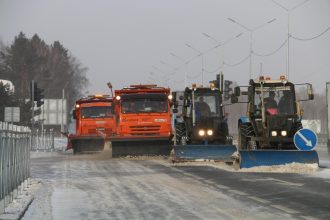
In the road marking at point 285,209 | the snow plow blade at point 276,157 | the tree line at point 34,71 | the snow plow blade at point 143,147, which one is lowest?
the road marking at point 285,209

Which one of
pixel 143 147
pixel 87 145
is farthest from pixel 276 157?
pixel 87 145

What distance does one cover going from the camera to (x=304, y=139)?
21156 mm

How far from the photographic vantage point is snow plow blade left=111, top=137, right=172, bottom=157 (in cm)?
2902

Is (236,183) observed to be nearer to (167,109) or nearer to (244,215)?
(244,215)

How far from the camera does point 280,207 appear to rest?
477 inches

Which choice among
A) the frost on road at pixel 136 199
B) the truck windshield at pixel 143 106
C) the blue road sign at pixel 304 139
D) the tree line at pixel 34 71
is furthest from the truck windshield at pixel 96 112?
the tree line at pixel 34 71

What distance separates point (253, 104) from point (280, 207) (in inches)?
446

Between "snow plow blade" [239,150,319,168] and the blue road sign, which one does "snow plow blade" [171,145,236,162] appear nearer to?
"snow plow blade" [239,150,319,168]

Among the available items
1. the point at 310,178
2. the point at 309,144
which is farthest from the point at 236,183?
the point at 309,144

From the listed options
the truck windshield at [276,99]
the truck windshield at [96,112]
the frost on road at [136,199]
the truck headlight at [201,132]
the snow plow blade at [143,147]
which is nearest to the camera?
the frost on road at [136,199]

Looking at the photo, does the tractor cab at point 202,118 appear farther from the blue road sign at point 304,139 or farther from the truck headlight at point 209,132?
the blue road sign at point 304,139

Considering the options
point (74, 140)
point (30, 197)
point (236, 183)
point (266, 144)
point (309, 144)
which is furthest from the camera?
point (74, 140)

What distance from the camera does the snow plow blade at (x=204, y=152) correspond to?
78.9ft

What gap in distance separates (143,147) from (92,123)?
270 inches
